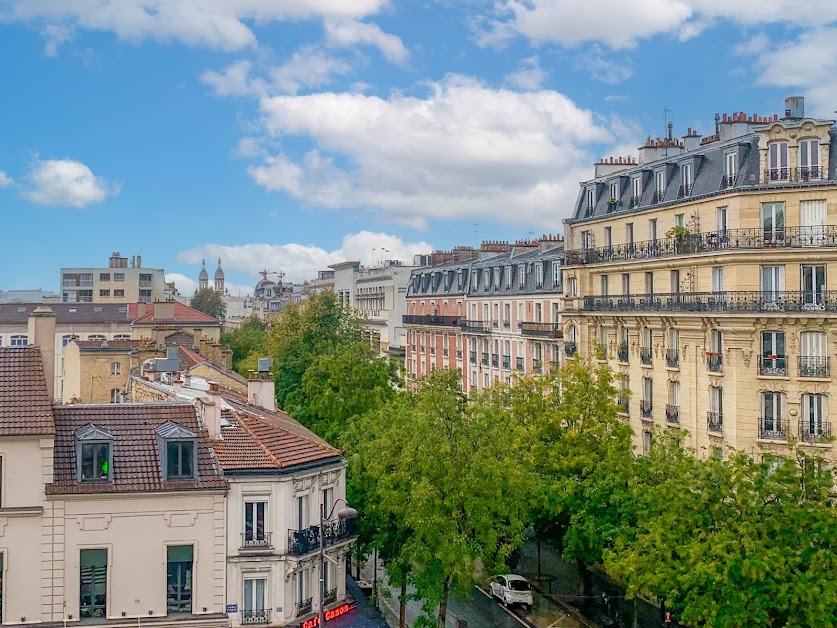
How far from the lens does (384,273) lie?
328 ft

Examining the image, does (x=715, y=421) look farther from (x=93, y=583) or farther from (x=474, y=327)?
(x=474, y=327)

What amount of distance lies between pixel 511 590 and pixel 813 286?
17.8 meters

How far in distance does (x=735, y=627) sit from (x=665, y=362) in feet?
59.0

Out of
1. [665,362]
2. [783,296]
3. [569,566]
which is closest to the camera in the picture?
[783,296]

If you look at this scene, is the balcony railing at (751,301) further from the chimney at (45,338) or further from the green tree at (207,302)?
the green tree at (207,302)

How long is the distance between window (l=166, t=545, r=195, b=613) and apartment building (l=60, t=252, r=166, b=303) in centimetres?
10247

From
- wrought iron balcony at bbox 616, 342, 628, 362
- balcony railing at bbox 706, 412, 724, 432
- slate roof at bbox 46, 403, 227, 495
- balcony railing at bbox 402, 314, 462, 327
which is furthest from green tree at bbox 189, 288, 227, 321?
slate roof at bbox 46, 403, 227, 495

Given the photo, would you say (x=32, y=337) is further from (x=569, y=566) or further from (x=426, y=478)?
(x=569, y=566)

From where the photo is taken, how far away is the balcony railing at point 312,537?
30359mm

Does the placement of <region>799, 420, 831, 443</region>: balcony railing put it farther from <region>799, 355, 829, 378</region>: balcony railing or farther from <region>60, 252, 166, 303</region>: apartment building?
<region>60, 252, 166, 303</region>: apartment building

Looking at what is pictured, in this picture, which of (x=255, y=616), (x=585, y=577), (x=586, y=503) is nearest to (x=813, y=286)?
(x=586, y=503)

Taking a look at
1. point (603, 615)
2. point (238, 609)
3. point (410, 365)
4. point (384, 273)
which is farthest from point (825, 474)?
point (384, 273)

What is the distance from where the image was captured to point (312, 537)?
102ft

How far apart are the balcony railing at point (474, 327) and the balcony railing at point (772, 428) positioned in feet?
108
